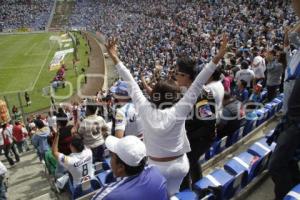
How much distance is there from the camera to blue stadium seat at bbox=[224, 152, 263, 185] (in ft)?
15.8

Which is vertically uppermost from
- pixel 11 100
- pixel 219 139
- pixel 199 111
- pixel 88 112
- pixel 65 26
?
pixel 199 111

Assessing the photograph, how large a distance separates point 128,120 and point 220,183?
140cm

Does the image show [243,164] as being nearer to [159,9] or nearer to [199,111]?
[199,111]

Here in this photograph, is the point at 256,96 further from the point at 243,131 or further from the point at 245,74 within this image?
the point at 243,131

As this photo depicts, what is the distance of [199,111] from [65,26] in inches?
2782

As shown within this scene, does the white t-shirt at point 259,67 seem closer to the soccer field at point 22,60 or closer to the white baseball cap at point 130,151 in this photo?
the white baseball cap at point 130,151

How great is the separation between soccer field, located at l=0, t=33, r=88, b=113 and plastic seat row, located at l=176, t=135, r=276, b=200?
2096 cm

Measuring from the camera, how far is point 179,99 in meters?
3.72

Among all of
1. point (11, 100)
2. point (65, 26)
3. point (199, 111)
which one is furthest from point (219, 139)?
point (65, 26)

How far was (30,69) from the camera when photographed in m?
36.8

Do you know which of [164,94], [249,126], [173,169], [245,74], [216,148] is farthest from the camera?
[245,74]

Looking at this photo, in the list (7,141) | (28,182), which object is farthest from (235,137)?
(7,141)

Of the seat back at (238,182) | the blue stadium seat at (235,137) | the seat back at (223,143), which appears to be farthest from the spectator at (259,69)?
the seat back at (238,182)

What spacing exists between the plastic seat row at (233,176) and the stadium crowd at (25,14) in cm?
7161
